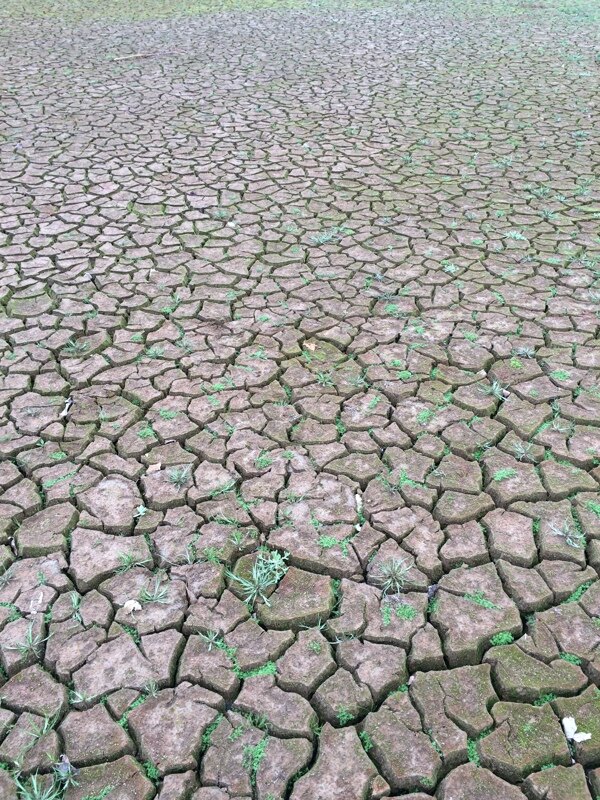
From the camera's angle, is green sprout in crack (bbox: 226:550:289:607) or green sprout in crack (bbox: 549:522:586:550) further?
green sprout in crack (bbox: 549:522:586:550)

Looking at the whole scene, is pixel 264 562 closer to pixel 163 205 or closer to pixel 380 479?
pixel 380 479

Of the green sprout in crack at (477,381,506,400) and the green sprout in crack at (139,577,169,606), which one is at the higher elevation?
the green sprout in crack at (477,381,506,400)

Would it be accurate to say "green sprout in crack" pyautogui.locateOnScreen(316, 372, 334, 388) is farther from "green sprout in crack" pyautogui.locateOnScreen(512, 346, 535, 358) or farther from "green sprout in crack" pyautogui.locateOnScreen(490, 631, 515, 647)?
"green sprout in crack" pyautogui.locateOnScreen(490, 631, 515, 647)

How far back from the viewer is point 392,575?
7.60 ft

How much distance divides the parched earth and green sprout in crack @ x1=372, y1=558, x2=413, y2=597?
10 mm

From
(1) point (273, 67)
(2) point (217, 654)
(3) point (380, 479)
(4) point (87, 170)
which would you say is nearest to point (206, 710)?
(2) point (217, 654)

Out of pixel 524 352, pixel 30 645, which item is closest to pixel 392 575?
pixel 30 645

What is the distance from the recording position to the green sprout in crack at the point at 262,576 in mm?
2268

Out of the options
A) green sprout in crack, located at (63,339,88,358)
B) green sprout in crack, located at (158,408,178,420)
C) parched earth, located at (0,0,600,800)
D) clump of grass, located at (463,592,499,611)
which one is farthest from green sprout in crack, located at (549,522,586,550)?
green sprout in crack, located at (63,339,88,358)

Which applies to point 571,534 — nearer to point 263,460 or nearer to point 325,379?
point 263,460

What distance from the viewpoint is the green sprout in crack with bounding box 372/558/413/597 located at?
7.51ft

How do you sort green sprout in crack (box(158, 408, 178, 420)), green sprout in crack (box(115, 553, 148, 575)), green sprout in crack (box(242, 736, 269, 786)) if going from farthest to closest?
green sprout in crack (box(158, 408, 178, 420)) → green sprout in crack (box(115, 553, 148, 575)) → green sprout in crack (box(242, 736, 269, 786))

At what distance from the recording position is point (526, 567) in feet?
7.74

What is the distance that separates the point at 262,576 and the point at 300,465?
0.59 m
